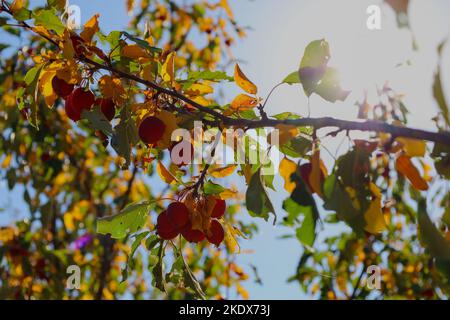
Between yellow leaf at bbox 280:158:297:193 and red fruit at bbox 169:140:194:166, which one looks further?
red fruit at bbox 169:140:194:166

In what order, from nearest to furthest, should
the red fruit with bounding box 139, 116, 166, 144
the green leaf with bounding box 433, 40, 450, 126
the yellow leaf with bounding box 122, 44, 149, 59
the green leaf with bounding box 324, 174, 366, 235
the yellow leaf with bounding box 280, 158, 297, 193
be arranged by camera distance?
the green leaf with bounding box 433, 40, 450, 126 → the green leaf with bounding box 324, 174, 366, 235 → the yellow leaf with bounding box 280, 158, 297, 193 → the red fruit with bounding box 139, 116, 166, 144 → the yellow leaf with bounding box 122, 44, 149, 59

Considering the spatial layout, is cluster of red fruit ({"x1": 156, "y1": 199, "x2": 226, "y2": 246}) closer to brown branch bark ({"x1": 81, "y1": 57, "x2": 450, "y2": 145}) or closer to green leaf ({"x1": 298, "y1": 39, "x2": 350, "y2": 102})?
brown branch bark ({"x1": 81, "y1": 57, "x2": 450, "y2": 145})

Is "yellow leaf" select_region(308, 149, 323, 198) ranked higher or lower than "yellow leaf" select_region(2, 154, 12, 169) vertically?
lower

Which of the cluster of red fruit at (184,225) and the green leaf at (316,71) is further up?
the green leaf at (316,71)

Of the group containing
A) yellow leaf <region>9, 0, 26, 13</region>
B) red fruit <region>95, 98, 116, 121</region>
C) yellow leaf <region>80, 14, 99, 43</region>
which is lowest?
red fruit <region>95, 98, 116, 121</region>

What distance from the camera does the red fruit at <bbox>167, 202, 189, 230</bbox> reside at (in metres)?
1.17

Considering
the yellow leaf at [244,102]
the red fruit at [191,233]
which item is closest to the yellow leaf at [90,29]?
the yellow leaf at [244,102]

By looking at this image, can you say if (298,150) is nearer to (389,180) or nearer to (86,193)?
(389,180)

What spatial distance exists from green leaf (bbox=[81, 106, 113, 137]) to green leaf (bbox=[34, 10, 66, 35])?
18 cm

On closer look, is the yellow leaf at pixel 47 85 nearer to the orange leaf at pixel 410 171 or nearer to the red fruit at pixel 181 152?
the red fruit at pixel 181 152

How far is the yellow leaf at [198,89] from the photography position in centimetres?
125

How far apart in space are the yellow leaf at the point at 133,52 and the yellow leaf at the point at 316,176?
51cm

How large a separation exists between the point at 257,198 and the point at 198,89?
386 millimetres

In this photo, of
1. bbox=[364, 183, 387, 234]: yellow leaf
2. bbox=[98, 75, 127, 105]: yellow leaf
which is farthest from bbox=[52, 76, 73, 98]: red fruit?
bbox=[364, 183, 387, 234]: yellow leaf
